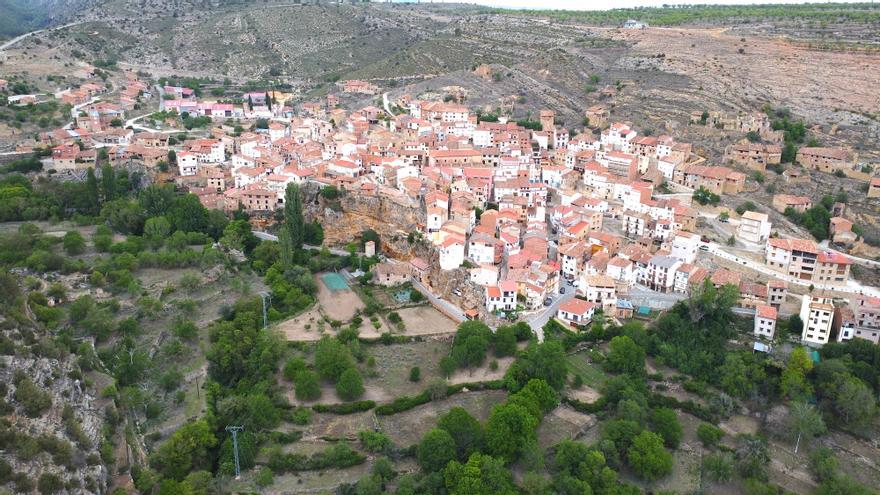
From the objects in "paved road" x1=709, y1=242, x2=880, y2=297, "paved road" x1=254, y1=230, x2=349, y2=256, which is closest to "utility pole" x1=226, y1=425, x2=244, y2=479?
"paved road" x1=254, y1=230, x2=349, y2=256

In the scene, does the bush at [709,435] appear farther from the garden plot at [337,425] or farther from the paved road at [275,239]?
the paved road at [275,239]

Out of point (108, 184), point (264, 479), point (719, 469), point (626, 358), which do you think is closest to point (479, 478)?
point (264, 479)

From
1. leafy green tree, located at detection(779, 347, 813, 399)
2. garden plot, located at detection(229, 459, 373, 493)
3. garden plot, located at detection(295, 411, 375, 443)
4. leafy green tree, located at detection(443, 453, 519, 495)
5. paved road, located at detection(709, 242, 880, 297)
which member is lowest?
garden plot, located at detection(229, 459, 373, 493)

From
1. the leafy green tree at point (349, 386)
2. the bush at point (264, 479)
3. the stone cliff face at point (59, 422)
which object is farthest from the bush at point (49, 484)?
the leafy green tree at point (349, 386)

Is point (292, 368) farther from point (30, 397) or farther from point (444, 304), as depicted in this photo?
point (30, 397)

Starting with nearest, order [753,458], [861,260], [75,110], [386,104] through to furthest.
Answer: [753,458], [861,260], [75,110], [386,104]

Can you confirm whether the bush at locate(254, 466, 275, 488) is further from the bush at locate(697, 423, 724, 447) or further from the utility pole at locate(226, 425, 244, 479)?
the bush at locate(697, 423, 724, 447)
